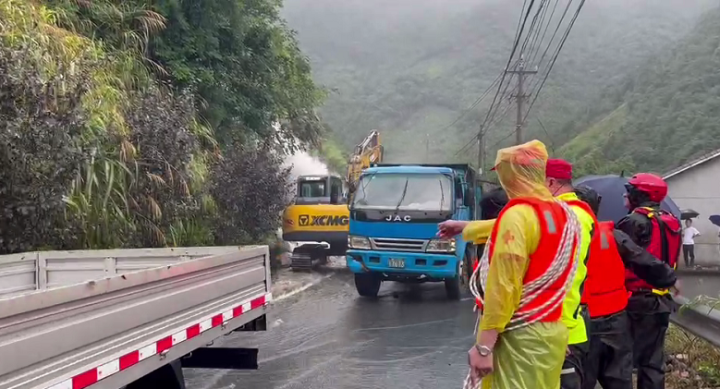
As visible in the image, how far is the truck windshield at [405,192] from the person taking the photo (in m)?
12.1

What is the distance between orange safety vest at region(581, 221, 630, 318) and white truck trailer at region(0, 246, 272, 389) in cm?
229

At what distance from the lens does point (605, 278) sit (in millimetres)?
4562

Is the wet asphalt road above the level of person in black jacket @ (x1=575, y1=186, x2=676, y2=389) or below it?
below

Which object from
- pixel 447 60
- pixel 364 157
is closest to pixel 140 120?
pixel 364 157

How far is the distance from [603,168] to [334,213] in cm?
2279

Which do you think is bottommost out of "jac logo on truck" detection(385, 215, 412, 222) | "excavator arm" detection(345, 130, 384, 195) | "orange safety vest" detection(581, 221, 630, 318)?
"orange safety vest" detection(581, 221, 630, 318)

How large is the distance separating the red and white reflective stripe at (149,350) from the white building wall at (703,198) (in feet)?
66.8

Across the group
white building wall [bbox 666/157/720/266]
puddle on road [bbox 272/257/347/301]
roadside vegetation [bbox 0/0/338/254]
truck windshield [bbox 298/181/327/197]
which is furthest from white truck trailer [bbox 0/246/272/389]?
white building wall [bbox 666/157/720/266]

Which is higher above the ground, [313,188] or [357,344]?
[313,188]

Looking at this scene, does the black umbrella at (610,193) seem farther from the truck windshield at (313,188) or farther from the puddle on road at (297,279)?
the truck windshield at (313,188)

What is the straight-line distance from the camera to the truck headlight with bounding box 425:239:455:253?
1153cm

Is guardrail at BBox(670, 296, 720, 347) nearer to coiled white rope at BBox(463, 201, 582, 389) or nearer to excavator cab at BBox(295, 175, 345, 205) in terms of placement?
coiled white rope at BBox(463, 201, 582, 389)

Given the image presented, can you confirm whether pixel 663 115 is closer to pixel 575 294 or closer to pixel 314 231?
pixel 314 231

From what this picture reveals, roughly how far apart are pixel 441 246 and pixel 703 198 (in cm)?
1407
